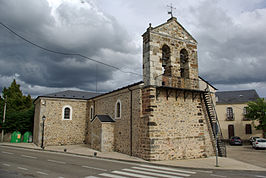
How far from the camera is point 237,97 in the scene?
33.5 metres

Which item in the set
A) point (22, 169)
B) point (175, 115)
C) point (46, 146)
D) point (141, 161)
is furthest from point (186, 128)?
point (46, 146)

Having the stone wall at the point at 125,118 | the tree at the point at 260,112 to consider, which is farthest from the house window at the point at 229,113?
the stone wall at the point at 125,118

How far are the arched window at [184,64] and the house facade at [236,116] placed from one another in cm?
2120

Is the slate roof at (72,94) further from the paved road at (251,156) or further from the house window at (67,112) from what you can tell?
the paved road at (251,156)

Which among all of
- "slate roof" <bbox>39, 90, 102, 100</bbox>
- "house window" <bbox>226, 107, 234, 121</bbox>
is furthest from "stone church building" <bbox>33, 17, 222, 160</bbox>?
"house window" <bbox>226, 107, 234, 121</bbox>

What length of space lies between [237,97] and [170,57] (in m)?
25.0

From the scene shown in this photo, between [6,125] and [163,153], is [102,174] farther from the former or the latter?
[6,125]

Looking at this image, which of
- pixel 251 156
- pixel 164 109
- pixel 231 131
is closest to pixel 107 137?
pixel 164 109

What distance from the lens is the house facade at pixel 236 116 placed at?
30875mm

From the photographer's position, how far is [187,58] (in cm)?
1484

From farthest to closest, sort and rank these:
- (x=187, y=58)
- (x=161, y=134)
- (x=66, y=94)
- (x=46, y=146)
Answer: (x=66, y=94) < (x=46, y=146) < (x=187, y=58) < (x=161, y=134)

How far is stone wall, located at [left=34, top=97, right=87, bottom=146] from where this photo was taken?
67.1 ft

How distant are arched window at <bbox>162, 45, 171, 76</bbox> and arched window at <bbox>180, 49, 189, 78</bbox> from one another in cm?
143

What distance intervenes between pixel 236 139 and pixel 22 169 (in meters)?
25.4
